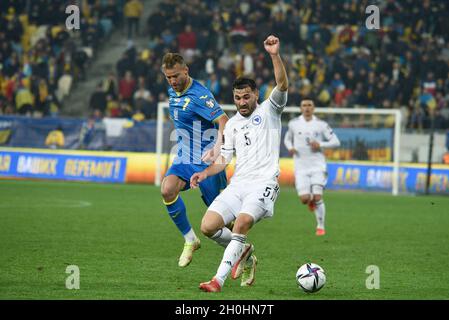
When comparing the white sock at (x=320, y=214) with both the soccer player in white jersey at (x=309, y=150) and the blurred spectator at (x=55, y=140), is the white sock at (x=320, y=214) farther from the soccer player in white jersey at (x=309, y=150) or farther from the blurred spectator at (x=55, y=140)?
the blurred spectator at (x=55, y=140)

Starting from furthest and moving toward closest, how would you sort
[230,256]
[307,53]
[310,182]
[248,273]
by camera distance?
[307,53] → [310,182] → [248,273] → [230,256]

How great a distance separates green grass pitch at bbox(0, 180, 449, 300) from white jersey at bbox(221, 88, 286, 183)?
1158mm

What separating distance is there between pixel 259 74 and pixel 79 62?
22.4 ft

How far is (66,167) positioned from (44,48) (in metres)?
7.10

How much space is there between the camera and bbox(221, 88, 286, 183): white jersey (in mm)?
9438

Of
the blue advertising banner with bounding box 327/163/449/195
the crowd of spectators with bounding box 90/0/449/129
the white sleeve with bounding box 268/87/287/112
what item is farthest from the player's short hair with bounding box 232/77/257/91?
the crowd of spectators with bounding box 90/0/449/129

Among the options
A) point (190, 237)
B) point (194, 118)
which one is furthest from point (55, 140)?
point (194, 118)

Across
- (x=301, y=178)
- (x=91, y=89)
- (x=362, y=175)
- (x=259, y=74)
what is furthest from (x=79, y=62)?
(x=301, y=178)

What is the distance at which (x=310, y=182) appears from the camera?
16.7 meters

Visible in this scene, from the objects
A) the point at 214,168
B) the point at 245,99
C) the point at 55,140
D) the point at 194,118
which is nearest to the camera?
the point at 245,99

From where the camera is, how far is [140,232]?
15094 millimetres

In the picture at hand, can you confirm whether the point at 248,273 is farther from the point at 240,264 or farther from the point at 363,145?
the point at 363,145

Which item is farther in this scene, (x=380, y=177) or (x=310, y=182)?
(x=380, y=177)
